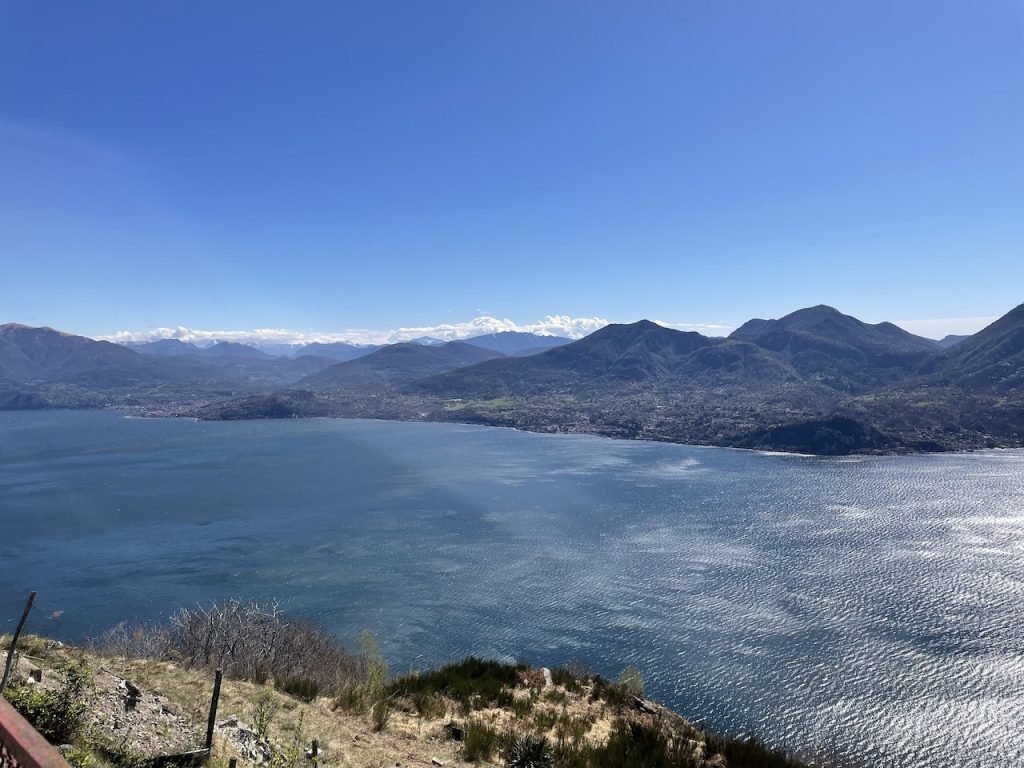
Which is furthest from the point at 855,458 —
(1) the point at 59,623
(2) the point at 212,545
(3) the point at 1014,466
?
(1) the point at 59,623

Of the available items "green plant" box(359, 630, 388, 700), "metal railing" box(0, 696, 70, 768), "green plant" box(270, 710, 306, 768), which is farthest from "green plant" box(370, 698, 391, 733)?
"metal railing" box(0, 696, 70, 768)

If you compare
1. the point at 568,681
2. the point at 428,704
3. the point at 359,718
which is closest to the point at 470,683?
the point at 428,704

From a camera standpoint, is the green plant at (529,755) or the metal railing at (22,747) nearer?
the metal railing at (22,747)

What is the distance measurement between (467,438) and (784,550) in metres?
130

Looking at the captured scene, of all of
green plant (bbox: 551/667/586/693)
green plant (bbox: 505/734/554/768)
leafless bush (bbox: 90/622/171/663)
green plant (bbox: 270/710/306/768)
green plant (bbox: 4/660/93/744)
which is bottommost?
leafless bush (bbox: 90/622/171/663)

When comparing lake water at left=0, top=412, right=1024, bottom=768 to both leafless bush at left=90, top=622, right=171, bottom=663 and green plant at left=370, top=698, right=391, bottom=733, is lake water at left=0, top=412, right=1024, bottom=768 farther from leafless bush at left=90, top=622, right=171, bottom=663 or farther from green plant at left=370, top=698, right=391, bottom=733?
green plant at left=370, top=698, right=391, bottom=733

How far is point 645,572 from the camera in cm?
6581

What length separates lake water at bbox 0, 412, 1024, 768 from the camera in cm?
4106

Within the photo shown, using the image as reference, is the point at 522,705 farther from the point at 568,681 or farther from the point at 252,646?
the point at 252,646

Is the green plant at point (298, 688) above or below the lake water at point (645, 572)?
above

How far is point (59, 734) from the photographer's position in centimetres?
1028

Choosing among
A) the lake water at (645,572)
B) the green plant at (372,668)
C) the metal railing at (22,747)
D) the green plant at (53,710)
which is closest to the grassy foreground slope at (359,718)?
the green plant at (53,710)

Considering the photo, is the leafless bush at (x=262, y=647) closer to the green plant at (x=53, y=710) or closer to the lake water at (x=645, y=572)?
the lake water at (x=645, y=572)

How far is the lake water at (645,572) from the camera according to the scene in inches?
1617
